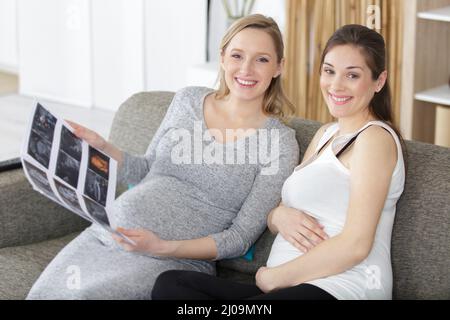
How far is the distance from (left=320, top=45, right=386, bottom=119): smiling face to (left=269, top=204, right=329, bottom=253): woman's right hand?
0.27 meters

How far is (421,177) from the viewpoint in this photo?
2203 mm

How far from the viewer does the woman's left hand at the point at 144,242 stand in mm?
2217

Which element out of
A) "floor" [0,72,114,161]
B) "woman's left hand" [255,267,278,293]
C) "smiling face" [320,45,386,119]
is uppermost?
"smiling face" [320,45,386,119]

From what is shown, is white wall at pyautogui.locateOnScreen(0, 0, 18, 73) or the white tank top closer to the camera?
the white tank top

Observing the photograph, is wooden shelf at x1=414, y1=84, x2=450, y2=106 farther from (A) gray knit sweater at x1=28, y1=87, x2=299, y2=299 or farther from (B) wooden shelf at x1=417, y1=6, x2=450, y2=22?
(A) gray knit sweater at x1=28, y1=87, x2=299, y2=299

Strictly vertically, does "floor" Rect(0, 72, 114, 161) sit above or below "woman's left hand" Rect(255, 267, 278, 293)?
below

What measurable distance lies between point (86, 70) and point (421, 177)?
387 cm

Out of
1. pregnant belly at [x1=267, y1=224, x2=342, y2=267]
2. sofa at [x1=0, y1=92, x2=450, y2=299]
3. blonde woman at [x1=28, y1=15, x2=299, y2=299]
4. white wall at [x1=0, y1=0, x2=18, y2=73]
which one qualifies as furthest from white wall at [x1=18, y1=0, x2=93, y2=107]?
pregnant belly at [x1=267, y1=224, x2=342, y2=267]

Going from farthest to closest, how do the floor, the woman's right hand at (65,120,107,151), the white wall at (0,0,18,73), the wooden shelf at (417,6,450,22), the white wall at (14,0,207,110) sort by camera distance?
the white wall at (0,0,18,73), the white wall at (14,0,207,110), the floor, the wooden shelf at (417,6,450,22), the woman's right hand at (65,120,107,151)

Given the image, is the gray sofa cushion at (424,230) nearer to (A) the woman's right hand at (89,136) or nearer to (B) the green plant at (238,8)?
(A) the woman's right hand at (89,136)

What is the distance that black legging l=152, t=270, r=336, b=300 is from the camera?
2.05 metres

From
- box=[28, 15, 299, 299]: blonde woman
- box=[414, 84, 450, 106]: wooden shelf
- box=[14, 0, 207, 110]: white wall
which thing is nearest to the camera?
box=[28, 15, 299, 299]: blonde woman

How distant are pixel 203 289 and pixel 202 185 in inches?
16.0

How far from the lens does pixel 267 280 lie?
7.16 feet
